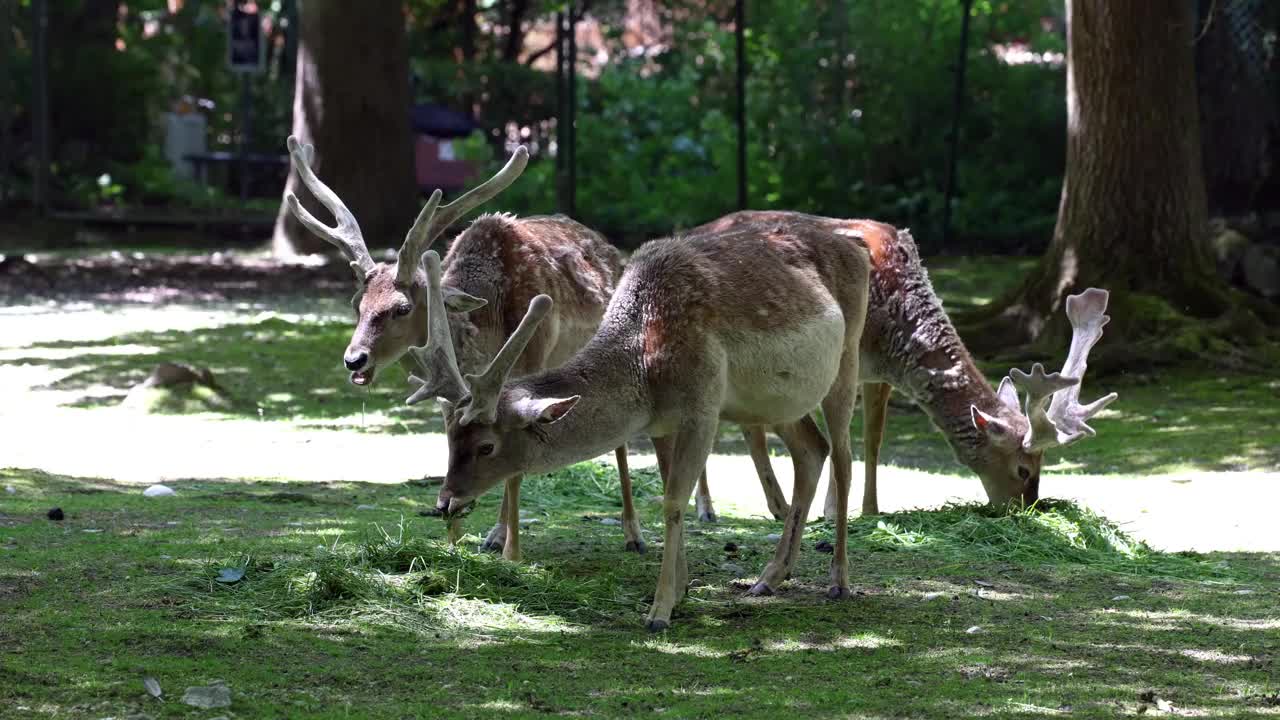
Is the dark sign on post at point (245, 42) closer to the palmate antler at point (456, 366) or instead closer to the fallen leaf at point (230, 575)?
the fallen leaf at point (230, 575)

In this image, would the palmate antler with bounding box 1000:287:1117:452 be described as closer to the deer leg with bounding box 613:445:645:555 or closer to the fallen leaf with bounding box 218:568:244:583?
the deer leg with bounding box 613:445:645:555

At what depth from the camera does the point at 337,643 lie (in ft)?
19.7

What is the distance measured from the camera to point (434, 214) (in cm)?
807

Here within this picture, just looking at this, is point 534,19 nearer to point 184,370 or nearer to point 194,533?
point 184,370

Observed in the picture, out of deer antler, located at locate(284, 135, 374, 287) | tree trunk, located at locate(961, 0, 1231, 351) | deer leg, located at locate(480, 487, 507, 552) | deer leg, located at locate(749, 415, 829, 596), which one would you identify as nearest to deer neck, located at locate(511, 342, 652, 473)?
deer leg, located at locate(749, 415, 829, 596)

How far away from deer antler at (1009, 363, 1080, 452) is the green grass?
349 mm

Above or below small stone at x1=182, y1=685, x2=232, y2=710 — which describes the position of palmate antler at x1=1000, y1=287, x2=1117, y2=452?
above

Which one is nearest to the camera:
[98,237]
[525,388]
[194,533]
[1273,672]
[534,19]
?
[1273,672]

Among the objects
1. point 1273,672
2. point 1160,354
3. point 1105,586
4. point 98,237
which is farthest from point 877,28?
point 1273,672

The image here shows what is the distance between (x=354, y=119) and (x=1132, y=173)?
10.5 meters

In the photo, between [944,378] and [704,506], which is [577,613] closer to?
[704,506]

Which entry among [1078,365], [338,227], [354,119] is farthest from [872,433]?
[354,119]

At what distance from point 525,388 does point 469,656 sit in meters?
1.07

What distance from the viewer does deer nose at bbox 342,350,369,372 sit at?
785cm
